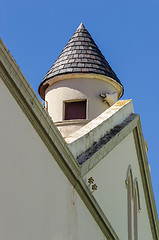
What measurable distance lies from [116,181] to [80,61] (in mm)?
6668

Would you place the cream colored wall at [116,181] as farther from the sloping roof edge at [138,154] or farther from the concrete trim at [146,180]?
the concrete trim at [146,180]

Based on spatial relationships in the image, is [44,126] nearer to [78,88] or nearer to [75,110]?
[75,110]

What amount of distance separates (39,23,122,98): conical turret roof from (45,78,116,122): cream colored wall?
0.31 m

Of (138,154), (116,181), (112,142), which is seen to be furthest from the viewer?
(138,154)

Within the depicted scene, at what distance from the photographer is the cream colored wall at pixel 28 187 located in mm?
8438

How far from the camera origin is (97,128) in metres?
13.2

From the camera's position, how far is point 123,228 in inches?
570

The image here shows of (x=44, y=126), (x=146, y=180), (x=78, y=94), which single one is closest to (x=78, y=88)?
(x=78, y=94)

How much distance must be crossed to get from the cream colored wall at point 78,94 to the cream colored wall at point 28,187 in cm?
836

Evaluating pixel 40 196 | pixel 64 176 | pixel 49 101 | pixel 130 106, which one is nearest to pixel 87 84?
pixel 49 101

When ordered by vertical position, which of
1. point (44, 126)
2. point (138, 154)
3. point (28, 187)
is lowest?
point (138, 154)

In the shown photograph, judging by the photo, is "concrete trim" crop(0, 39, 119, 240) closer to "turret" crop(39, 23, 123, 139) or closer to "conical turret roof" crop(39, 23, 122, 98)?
"turret" crop(39, 23, 123, 139)

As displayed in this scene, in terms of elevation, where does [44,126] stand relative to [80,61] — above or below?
above

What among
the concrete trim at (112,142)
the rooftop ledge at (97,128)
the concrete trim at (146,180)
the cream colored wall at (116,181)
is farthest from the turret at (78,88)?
the cream colored wall at (116,181)
